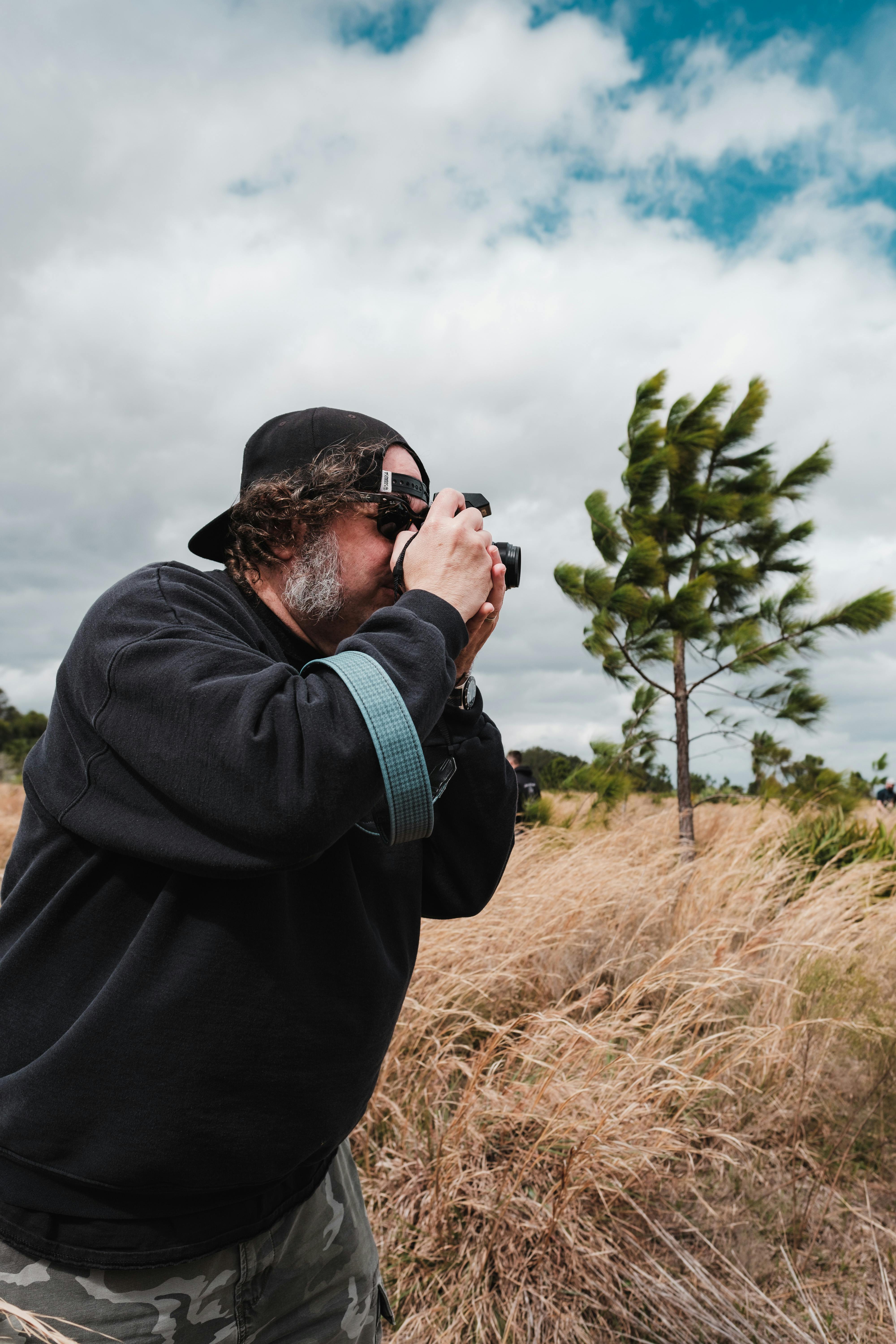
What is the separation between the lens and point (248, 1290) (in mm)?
→ 1107

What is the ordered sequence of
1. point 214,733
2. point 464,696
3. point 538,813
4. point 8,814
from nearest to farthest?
point 214,733 → point 464,696 → point 538,813 → point 8,814

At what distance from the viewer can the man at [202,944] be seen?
2.81ft

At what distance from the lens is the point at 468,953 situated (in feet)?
12.3

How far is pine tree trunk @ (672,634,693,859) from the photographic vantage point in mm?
7559

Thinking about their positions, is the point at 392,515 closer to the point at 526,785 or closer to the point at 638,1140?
the point at 638,1140

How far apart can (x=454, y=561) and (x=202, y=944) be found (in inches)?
22.7

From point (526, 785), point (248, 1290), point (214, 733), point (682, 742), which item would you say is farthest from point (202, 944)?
point (526, 785)

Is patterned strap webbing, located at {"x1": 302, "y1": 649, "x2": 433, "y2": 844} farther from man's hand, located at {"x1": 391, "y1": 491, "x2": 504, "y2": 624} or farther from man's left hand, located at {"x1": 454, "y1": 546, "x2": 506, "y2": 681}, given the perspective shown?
man's left hand, located at {"x1": 454, "y1": 546, "x2": 506, "y2": 681}

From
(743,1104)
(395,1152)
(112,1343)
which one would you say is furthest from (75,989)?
(743,1104)

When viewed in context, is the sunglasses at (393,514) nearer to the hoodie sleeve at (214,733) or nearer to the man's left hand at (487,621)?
the man's left hand at (487,621)

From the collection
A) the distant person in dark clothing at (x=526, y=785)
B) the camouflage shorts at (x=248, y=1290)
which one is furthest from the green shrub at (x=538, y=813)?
the camouflage shorts at (x=248, y=1290)

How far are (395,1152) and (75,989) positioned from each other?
195 cm

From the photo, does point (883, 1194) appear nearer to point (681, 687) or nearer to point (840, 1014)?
point (840, 1014)

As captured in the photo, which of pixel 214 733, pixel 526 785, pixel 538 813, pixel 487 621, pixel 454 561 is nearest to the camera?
pixel 214 733
